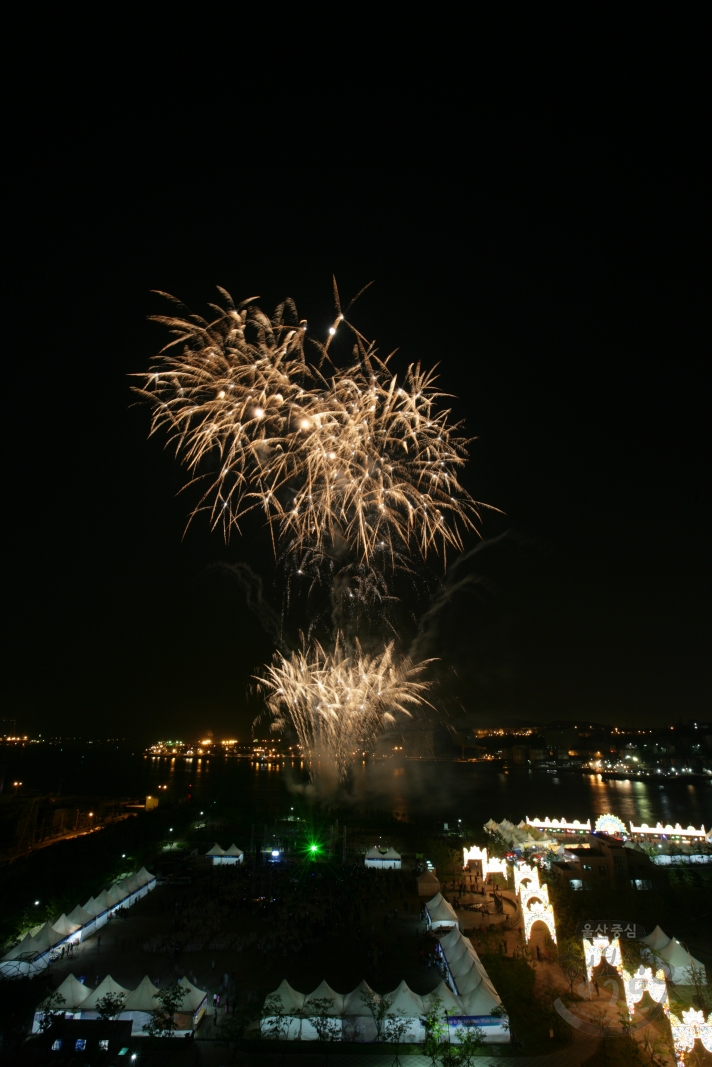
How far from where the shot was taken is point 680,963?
10.5m

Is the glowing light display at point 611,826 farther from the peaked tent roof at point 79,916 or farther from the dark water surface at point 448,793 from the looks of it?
the peaked tent roof at point 79,916

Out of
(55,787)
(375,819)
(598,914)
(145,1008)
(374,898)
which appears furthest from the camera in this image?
(55,787)

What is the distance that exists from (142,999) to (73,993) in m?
1.14

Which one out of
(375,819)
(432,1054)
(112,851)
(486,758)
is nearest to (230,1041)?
(432,1054)

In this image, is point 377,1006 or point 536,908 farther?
point 536,908

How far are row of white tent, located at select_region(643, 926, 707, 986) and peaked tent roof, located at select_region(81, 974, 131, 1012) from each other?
9314 millimetres

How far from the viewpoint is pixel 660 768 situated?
97438 mm

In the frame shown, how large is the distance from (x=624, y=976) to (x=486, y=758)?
139484 mm

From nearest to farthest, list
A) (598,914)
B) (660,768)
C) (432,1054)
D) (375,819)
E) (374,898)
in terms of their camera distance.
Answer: (432,1054) → (598,914) → (374,898) → (375,819) → (660,768)

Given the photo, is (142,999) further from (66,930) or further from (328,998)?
(66,930)

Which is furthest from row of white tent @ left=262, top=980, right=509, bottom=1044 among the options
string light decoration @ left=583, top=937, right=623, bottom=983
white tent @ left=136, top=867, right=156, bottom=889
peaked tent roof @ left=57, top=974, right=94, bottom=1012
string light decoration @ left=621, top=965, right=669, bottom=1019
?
white tent @ left=136, top=867, right=156, bottom=889

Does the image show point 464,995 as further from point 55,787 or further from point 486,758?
point 486,758

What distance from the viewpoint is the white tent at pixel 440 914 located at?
1413 cm

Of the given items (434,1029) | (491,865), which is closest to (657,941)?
(434,1029)
